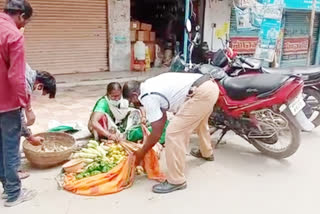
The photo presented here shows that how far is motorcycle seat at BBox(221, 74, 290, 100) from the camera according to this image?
13.5 ft

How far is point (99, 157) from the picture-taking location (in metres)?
3.82

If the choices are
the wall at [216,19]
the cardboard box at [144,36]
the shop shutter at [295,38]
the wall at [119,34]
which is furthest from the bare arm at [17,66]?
the shop shutter at [295,38]

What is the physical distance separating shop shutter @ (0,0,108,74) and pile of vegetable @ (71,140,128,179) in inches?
195

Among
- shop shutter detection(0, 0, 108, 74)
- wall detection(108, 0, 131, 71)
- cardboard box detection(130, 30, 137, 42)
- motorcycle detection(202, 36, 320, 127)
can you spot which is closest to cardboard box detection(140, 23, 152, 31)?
cardboard box detection(130, 30, 137, 42)

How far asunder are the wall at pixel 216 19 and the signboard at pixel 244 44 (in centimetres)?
49

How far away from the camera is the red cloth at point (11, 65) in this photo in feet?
9.04

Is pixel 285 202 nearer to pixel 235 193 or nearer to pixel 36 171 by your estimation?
pixel 235 193

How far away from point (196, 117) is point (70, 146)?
155 cm

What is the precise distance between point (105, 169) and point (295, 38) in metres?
10.5

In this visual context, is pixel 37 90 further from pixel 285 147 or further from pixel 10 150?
pixel 285 147

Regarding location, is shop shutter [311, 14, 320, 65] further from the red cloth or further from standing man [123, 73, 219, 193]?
the red cloth

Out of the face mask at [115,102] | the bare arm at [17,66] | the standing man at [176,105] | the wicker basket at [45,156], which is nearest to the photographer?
the bare arm at [17,66]

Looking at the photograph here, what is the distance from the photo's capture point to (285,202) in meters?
3.37

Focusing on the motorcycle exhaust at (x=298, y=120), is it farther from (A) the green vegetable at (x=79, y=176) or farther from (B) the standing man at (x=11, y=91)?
(B) the standing man at (x=11, y=91)
